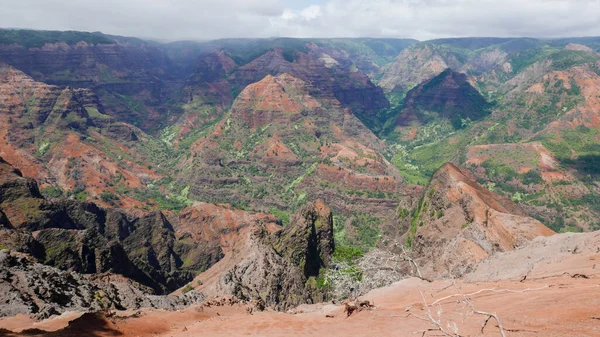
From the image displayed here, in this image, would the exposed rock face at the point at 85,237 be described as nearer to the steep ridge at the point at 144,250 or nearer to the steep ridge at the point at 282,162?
the steep ridge at the point at 144,250

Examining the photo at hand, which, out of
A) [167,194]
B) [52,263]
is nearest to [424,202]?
[52,263]

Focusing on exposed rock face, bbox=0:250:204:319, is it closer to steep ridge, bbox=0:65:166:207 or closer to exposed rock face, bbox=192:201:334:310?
exposed rock face, bbox=192:201:334:310

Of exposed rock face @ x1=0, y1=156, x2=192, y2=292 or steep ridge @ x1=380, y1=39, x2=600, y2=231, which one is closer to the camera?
exposed rock face @ x1=0, y1=156, x2=192, y2=292

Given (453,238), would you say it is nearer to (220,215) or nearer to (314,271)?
(314,271)

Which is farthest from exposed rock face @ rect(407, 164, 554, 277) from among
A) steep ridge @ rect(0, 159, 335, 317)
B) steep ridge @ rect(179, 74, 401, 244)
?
steep ridge @ rect(179, 74, 401, 244)

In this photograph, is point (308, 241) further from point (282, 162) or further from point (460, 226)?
point (282, 162)

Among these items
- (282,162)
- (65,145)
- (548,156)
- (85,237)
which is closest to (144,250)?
(85,237)

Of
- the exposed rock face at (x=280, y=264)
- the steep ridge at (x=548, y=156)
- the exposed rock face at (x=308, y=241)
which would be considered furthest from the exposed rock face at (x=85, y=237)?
the steep ridge at (x=548, y=156)
